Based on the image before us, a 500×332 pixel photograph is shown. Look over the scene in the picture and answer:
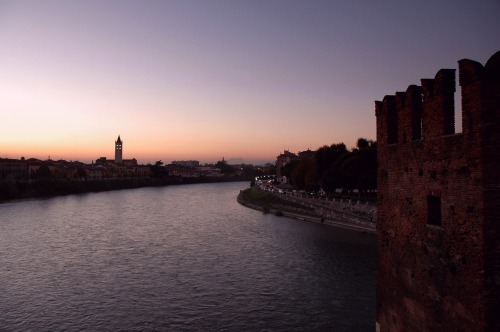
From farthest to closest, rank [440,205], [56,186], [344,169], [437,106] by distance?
[56,186] < [344,169] < [440,205] < [437,106]

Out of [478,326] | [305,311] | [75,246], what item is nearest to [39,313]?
[305,311]

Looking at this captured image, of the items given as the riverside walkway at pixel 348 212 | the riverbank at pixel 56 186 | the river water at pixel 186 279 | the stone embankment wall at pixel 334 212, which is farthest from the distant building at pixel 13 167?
the riverside walkway at pixel 348 212

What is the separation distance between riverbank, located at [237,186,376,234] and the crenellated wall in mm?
25462

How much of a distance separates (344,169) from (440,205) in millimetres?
42610

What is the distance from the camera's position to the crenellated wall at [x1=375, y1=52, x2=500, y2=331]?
5594 mm

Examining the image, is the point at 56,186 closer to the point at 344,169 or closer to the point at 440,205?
the point at 344,169

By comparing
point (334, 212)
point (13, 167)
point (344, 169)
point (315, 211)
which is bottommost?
point (315, 211)

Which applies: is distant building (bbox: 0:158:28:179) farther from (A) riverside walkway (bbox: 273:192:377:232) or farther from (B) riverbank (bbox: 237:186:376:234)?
(A) riverside walkway (bbox: 273:192:377:232)

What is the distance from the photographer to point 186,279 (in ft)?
70.0

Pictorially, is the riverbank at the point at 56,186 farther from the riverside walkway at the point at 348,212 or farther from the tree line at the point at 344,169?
the riverside walkway at the point at 348,212

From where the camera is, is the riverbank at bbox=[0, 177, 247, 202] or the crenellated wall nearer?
the crenellated wall

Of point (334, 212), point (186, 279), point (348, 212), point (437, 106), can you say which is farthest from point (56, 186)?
point (437, 106)

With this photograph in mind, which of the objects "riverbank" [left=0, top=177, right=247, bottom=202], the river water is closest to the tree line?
the river water

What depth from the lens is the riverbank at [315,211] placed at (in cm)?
3600
